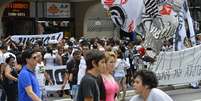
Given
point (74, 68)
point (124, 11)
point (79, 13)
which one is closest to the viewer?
point (74, 68)

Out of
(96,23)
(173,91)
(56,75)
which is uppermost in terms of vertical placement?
(96,23)

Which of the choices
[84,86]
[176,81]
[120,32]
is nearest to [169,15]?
[176,81]

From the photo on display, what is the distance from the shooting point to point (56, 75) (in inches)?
695

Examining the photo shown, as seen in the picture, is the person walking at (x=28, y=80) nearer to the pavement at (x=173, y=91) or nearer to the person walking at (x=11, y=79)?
the person walking at (x=11, y=79)

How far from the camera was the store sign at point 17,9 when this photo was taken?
28.0 metres

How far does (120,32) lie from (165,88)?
15.4 m

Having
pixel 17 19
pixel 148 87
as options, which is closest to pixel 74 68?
pixel 148 87

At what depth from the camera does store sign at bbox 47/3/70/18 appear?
96.9 ft

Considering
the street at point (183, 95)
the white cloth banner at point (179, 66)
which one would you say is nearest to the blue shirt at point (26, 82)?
the street at point (183, 95)

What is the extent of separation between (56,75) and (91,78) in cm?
1167

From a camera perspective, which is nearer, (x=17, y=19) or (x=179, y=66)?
(x=179, y=66)

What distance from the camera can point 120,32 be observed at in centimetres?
3319

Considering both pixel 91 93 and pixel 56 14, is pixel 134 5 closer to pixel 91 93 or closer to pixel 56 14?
pixel 91 93

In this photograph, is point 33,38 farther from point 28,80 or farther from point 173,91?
point 28,80
